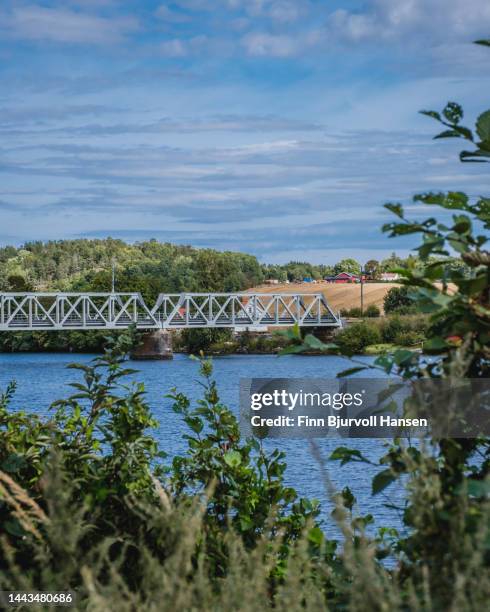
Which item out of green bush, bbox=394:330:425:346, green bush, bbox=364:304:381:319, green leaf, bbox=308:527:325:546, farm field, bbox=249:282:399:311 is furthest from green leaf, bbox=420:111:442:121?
farm field, bbox=249:282:399:311

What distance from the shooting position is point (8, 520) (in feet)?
13.1

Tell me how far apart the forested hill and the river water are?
24.6 metres

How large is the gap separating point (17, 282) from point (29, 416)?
14230cm

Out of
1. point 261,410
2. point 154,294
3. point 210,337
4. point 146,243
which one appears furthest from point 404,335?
point 146,243

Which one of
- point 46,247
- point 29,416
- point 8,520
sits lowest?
point 8,520

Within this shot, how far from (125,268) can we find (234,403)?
109361 mm

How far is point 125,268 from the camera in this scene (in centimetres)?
14312

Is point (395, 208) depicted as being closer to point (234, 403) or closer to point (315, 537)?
point (315, 537)

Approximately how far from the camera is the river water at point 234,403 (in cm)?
1245

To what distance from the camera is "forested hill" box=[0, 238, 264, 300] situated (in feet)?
413

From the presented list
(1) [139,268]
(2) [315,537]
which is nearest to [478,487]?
(2) [315,537]

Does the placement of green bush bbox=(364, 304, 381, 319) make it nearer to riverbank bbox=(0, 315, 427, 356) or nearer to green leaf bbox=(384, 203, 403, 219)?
riverbank bbox=(0, 315, 427, 356)

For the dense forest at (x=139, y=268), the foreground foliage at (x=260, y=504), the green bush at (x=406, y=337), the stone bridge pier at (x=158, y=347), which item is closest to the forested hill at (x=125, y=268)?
the dense forest at (x=139, y=268)

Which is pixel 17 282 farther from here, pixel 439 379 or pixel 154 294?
pixel 439 379
